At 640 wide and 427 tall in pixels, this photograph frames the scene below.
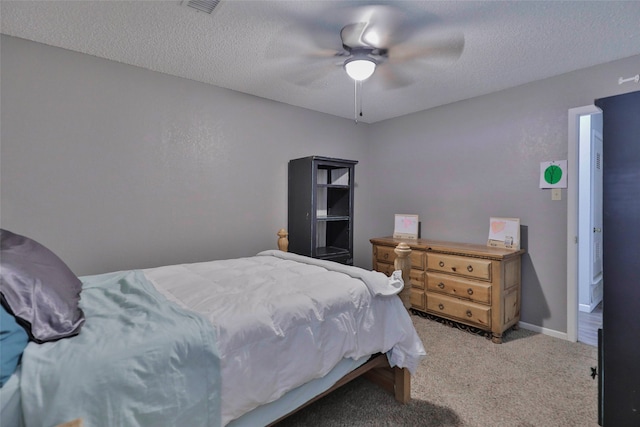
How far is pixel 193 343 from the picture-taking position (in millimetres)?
1114

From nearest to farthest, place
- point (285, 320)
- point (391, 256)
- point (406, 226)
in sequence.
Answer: point (285, 320) < point (391, 256) < point (406, 226)

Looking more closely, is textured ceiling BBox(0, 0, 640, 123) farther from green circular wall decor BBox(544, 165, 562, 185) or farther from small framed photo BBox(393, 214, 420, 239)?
small framed photo BBox(393, 214, 420, 239)

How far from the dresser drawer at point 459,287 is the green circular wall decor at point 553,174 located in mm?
1109

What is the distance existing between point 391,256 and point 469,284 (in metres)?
0.90

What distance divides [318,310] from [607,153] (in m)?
1.32

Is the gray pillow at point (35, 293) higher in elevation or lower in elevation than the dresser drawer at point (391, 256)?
higher

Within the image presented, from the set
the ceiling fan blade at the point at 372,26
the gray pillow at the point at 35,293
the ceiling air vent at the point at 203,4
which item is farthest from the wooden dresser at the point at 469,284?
the gray pillow at the point at 35,293

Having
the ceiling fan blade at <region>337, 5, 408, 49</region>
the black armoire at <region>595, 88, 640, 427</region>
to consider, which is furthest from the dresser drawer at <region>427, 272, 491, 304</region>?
the ceiling fan blade at <region>337, 5, 408, 49</region>

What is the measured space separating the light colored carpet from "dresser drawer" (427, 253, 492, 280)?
0.61m

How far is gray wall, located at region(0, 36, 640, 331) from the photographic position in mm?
2225

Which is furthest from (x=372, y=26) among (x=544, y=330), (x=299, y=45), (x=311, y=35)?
(x=544, y=330)

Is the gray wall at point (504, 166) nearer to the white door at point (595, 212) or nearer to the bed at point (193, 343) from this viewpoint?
the white door at point (595, 212)

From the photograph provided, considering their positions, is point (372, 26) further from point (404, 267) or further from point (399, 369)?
point (399, 369)

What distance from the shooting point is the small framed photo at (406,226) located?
3.76 metres
